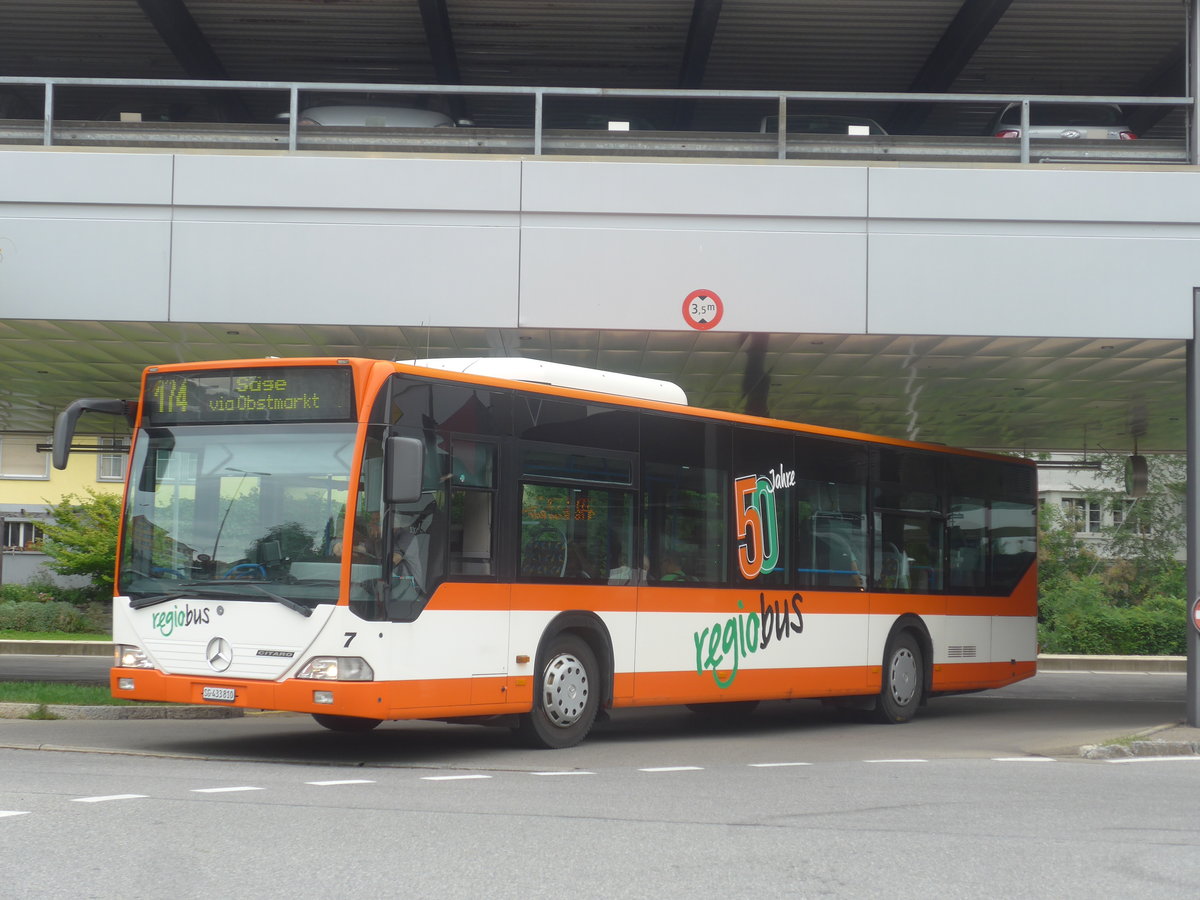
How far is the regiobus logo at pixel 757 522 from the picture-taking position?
1459 centimetres

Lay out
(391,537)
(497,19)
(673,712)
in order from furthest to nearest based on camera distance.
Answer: (497,19)
(673,712)
(391,537)

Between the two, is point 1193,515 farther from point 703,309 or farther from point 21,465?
point 21,465

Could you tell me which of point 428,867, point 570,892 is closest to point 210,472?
point 428,867

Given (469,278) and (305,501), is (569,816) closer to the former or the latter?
(305,501)

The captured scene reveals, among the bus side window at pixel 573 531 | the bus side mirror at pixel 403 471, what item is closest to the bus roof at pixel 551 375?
the bus side window at pixel 573 531

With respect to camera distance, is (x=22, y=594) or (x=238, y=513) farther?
(x=22, y=594)

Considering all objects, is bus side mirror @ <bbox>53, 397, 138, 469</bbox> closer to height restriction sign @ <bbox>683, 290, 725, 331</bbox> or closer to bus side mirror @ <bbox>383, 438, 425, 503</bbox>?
bus side mirror @ <bbox>383, 438, 425, 503</bbox>

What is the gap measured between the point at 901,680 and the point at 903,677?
0.06 metres

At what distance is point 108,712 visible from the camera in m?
14.8

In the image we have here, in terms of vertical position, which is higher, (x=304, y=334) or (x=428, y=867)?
(x=304, y=334)

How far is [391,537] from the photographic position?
11.0 m

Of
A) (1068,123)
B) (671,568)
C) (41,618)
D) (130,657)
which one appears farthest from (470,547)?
(41,618)

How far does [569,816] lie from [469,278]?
7.74 m

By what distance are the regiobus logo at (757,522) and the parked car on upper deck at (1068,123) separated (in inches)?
215
